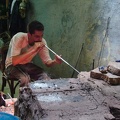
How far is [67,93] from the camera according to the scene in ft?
9.85

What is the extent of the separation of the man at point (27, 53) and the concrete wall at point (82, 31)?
0.77 meters

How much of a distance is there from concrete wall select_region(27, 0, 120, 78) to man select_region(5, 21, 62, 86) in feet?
2.52

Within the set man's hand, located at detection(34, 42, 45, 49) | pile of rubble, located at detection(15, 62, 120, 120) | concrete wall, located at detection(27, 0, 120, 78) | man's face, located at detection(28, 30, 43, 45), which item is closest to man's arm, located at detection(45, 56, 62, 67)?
man's hand, located at detection(34, 42, 45, 49)

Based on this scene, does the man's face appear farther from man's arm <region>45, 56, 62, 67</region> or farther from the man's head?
man's arm <region>45, 56, 62, 67</region>

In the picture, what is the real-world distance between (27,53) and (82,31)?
138 cm

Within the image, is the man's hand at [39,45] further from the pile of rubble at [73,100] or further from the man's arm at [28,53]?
the pile of rubble at [73,100]

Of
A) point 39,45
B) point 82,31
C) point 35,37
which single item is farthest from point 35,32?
point 82,31

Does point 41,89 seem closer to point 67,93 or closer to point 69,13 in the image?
point 67,93

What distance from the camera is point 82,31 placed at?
6.01 m

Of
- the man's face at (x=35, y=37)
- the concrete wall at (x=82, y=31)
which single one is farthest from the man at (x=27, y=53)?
the concrete wall at (x=82, y=31)

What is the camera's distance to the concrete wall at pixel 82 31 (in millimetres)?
5129

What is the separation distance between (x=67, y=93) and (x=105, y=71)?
0.67 metres

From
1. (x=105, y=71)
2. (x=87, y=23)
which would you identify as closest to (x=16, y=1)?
(x=87, y=23)

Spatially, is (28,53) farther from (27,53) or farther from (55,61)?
(55,61)
